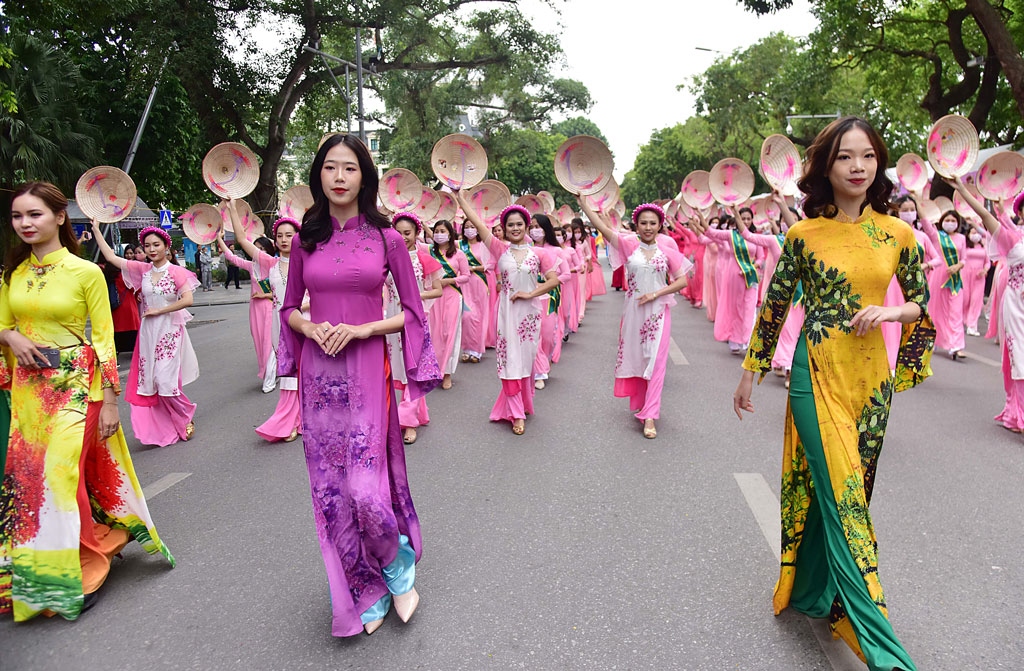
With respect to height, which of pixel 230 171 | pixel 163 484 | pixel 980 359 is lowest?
pixel 980 359

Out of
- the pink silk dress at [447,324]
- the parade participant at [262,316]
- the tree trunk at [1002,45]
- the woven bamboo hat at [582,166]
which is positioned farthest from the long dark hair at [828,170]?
the tree trunk at [1002,45]

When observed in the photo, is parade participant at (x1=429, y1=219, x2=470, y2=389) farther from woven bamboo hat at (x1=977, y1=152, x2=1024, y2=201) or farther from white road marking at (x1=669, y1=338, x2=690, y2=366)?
woven bamboo hat at (x1=977, y1=152, x2=1024, y2=201)

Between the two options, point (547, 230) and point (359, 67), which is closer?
point (547, 230)

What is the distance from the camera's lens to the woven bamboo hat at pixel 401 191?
874 centimetres

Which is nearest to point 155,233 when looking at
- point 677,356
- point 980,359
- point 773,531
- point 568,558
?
point 568,558

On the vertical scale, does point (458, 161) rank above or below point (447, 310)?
above

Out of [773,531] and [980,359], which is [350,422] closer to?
[773,531]

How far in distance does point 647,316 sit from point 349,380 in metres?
3.46

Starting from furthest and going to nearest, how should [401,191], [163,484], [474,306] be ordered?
[474,306]
[401,191]
[163,484]

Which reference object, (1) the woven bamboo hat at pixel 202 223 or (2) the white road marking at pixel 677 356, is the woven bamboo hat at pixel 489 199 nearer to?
(2) the white road marking at pixel 677 356

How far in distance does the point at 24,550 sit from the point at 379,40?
19.3 m

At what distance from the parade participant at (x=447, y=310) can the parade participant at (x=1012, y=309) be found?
4.59m

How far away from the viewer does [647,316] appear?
5.93 meters

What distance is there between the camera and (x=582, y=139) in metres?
5.25
